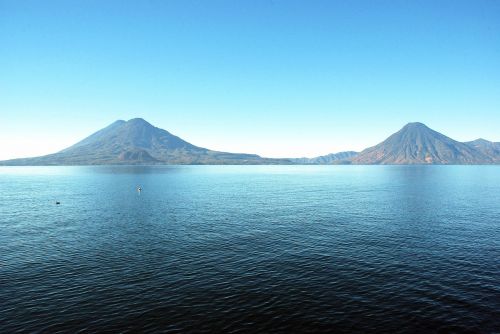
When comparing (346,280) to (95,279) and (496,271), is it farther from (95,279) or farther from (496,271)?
(95,279)

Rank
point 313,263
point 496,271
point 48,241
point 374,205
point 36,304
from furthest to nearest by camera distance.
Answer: point 374,205 < point 48,241 < point 313,263 < point 496,271 < point 36,304

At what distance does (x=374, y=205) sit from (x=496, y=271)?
6499cm

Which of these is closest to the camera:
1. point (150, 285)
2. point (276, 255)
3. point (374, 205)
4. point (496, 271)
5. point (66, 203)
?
point (150, 285)

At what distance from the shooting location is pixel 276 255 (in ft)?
182

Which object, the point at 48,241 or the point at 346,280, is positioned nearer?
the point at 346,280

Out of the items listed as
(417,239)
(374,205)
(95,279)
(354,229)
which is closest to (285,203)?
(374,205)

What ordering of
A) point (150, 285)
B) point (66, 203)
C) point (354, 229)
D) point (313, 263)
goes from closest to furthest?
point (150, 285) < point (313, 263) < point (354, 229) < point (66, 203)

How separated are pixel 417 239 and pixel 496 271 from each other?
1850 cm

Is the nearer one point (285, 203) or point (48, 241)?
point (48, 241)

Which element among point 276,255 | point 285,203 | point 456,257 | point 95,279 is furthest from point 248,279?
point 285,203

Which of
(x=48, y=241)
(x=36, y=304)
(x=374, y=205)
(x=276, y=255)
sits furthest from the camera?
(x=374, y=205)

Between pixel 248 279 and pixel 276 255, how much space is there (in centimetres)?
1205

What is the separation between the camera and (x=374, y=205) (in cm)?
11144

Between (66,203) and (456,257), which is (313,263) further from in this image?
(66,203)
